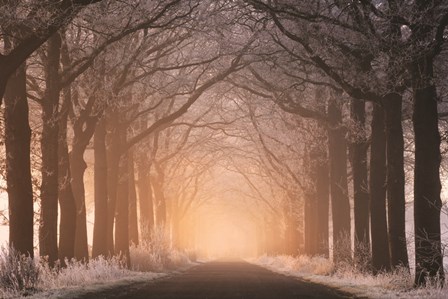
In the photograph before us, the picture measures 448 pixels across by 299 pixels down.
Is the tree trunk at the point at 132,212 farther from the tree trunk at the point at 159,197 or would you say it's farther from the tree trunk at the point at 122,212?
the tree trunk at the point at 159,197

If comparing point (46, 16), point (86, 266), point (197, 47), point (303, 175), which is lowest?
point (86, 266)

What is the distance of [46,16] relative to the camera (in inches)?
527

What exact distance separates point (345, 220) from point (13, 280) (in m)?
16.1

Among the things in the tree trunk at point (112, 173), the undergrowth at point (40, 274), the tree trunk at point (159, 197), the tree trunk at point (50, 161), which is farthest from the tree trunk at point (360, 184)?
the tree trunk at point (159, 197)

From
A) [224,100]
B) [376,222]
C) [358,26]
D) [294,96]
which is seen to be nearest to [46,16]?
[358,26]

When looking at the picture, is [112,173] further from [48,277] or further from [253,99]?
[48,277]

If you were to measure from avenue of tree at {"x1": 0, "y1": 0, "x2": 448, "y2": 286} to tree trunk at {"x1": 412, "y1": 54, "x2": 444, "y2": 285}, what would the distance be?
0.03 m

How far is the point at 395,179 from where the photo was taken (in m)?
16.9

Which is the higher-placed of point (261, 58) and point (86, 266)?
point (261, 58)

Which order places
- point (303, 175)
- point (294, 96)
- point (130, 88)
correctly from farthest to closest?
1. point (303, 175)
2. point (294, 96)
3. point (130, 88)

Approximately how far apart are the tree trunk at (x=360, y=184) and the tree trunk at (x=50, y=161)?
9.66 meters

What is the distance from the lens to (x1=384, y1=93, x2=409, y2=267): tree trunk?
55.3ft

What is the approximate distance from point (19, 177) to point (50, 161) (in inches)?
105

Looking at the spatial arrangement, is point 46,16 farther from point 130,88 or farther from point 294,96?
point 294,96
